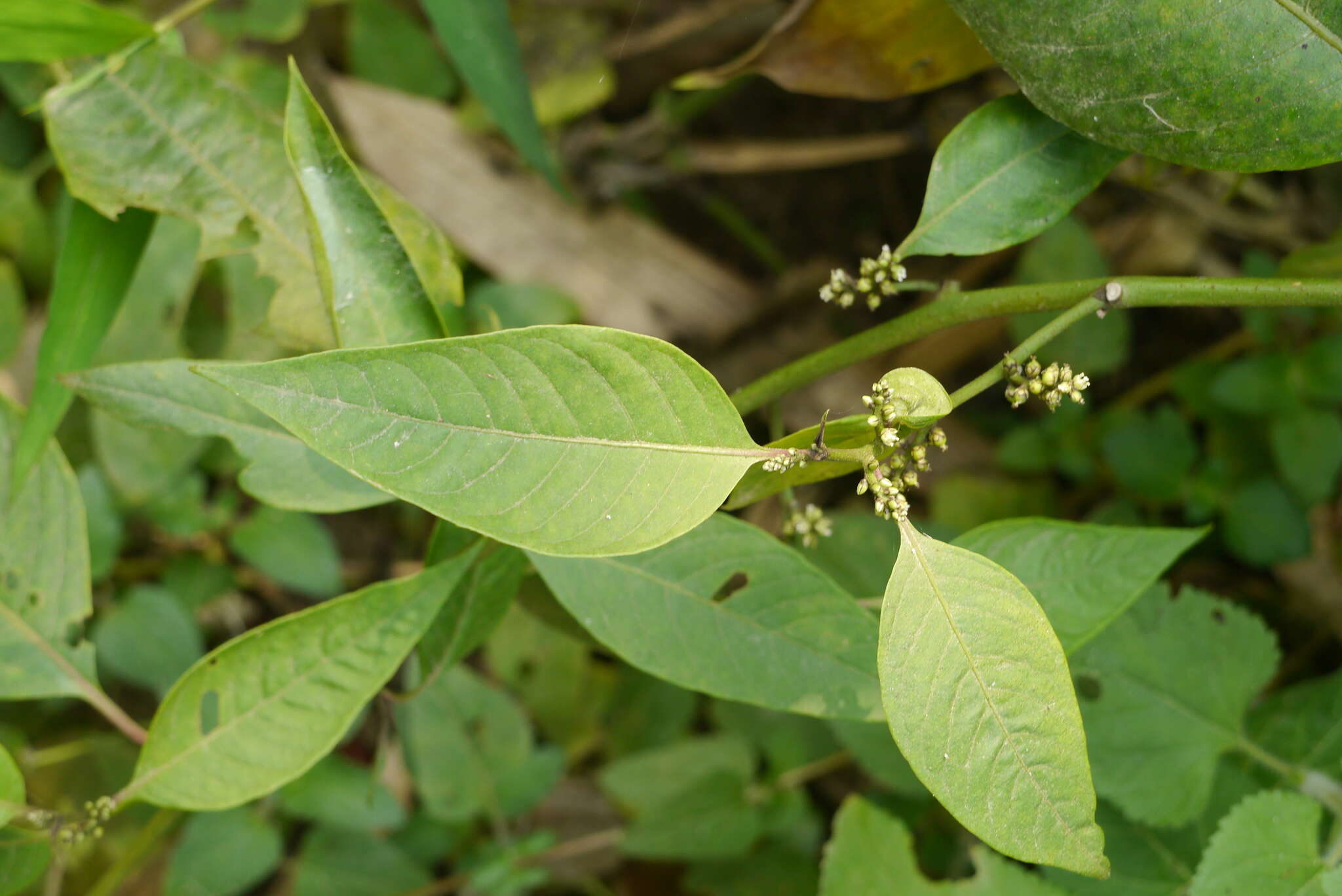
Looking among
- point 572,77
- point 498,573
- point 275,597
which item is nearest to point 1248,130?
point 498,573

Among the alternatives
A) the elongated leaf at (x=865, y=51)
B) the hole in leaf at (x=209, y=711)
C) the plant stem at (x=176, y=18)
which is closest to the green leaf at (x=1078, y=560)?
the elongated leaf at (x=865, y=51)

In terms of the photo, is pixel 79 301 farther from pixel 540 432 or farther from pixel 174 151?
pixel 540 432

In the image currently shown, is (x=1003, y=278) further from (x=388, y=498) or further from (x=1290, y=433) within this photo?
(x=388, y=498)

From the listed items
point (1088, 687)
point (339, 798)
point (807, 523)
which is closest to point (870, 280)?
point (807, 523)

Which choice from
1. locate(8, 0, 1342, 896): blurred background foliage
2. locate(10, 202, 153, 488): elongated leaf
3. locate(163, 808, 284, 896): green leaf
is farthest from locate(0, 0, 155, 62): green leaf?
locate(163, 808, 284, 896): green leaf

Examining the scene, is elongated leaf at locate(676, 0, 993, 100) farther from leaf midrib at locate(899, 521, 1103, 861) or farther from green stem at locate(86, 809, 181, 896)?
green stem at locate(86, 809, 181, 896)

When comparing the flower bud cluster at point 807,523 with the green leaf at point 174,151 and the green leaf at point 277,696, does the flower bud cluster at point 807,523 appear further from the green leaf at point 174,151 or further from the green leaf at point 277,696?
the green leaf at point 174,151
